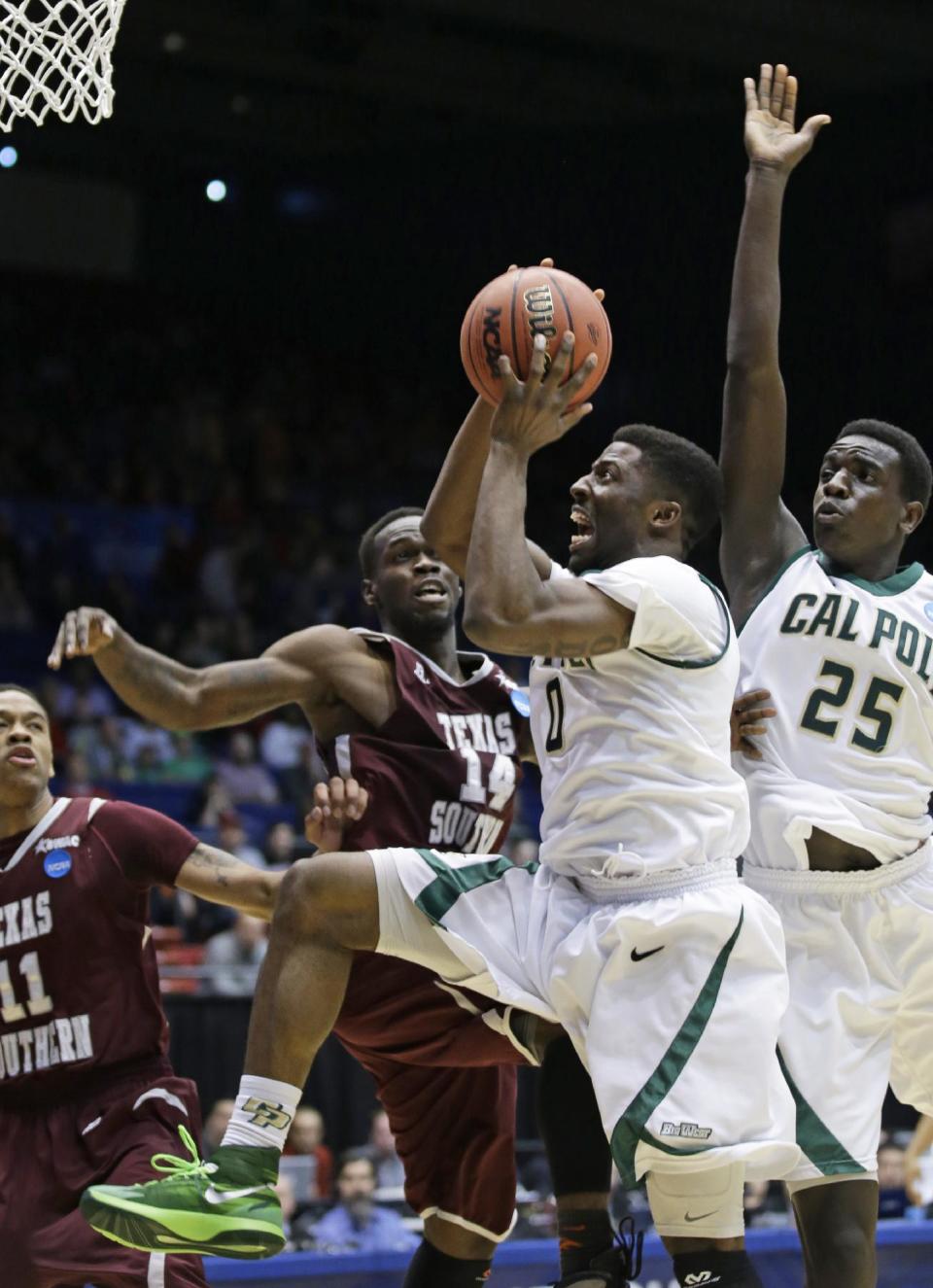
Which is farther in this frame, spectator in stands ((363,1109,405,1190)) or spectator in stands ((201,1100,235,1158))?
spectator in stands ((363,1109,405,1190))

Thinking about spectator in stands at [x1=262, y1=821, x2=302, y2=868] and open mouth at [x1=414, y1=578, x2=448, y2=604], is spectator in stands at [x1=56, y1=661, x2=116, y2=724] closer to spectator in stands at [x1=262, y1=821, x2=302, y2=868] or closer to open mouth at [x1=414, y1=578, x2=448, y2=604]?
spectator in stands at [x1=262, y1=821, x2=302, y2=868]

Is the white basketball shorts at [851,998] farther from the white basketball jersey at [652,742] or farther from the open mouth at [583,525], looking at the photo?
the open mouth at [583,525]

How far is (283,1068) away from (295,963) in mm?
233

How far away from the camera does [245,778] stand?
13.3 meters

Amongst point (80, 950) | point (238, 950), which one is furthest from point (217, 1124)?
point (80, 950)

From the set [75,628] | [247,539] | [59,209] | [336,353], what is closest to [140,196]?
[59,209]

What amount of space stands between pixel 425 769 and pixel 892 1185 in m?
5.12

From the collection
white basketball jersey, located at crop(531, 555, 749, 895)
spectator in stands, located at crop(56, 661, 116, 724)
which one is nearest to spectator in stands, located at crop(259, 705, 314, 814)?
spectator in stands, located at crop(56, 661, 116, 724)

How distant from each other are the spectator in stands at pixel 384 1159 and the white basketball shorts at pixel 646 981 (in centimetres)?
471

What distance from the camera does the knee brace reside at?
409cm

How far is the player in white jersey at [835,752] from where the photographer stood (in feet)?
14.7

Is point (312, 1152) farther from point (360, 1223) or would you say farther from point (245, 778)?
point (245, 778)

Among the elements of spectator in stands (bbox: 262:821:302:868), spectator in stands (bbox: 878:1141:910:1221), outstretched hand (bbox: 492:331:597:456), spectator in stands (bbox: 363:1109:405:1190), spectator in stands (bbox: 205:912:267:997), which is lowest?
spectator in stands (bbox: 878:1141:910:1221)

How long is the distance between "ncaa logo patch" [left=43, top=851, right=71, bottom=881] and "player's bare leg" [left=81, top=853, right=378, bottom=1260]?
4.06 ft
